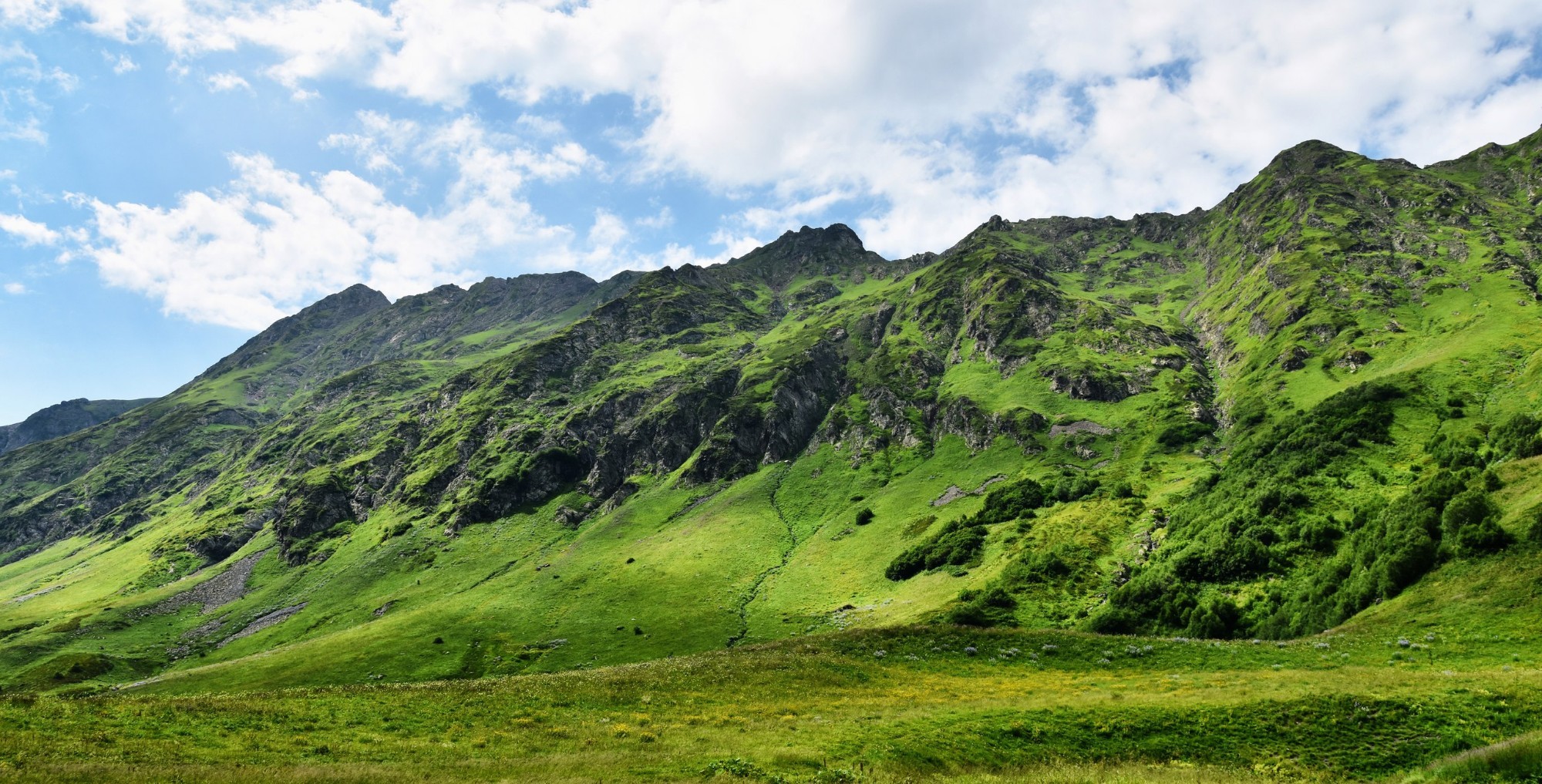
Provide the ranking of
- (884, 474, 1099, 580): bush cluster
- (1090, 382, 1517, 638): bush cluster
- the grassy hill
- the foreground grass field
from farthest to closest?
(884, 474, 1099, 580): bush cluster, (1090, 382, 1517, 638): bush cluster, the grassy hill, the foreground grass field

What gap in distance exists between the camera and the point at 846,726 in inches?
1240

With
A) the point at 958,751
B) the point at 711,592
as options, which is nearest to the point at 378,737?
the point at 958,751

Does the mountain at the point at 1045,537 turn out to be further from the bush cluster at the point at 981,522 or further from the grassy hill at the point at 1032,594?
the grassy hill at the point at 1032,594

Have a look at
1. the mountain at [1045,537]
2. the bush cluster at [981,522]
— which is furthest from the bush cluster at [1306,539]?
the bush cluster at [981,522]

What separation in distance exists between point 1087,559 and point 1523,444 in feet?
147

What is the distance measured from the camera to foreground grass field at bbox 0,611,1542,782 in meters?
24.2

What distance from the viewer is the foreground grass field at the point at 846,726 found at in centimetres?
2423

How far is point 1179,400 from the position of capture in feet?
545

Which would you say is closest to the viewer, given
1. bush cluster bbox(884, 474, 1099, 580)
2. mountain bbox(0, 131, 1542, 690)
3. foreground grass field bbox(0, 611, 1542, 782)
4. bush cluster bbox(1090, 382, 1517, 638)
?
foreground grass field bbox(0, 611, 1542, 782)

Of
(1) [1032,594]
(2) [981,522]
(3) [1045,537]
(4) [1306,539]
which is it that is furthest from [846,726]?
(2) [981,522]

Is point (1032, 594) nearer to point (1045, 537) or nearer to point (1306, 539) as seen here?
point (1045, 537)

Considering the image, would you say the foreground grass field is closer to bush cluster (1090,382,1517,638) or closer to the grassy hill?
the grassy hill

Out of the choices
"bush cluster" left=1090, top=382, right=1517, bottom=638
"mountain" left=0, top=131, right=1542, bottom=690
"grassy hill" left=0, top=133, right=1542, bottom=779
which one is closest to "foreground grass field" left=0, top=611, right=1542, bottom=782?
"grassy hill" left=0, top=133, right=1542, bottom=779

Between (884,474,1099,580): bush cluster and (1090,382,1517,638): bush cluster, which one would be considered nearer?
(1090,382,1517,638): bush cluster
